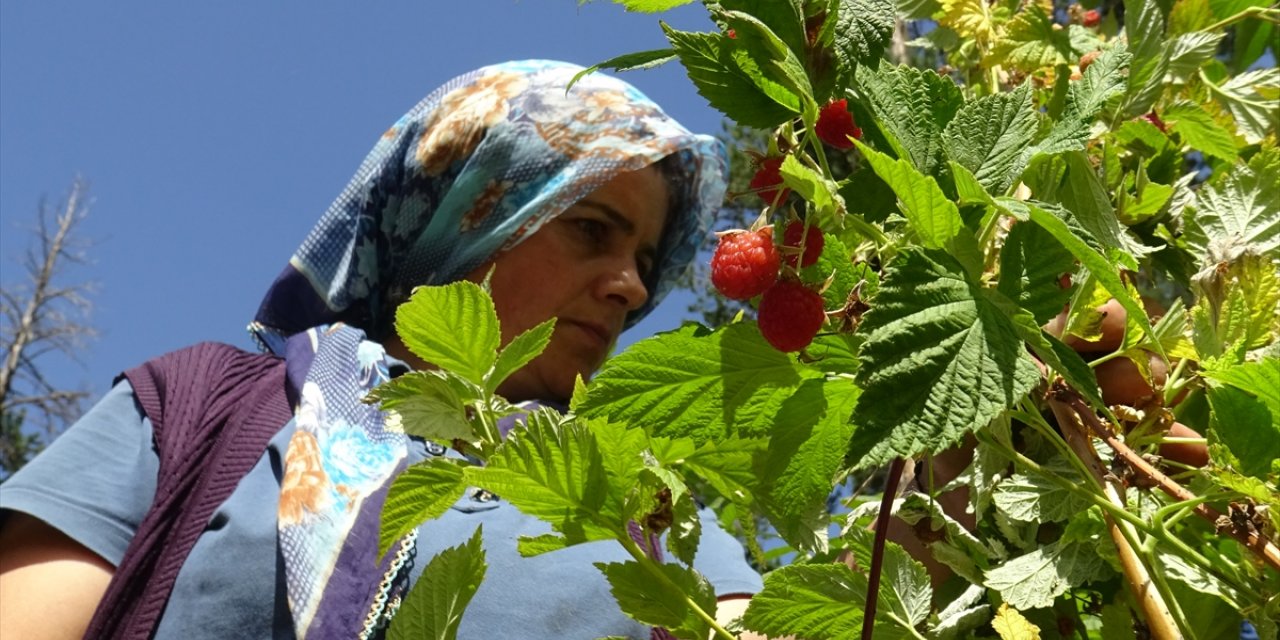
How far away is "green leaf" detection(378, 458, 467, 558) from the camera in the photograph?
1.92 ft

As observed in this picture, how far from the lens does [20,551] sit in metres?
1.39

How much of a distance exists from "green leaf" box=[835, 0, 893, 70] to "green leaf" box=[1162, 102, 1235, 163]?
1.76 ft

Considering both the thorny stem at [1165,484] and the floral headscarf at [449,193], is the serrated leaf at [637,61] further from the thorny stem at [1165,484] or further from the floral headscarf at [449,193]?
the floral headscarf at [449,193]

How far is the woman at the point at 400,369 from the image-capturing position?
1.37 meters

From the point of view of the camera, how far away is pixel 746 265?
0.55 metres

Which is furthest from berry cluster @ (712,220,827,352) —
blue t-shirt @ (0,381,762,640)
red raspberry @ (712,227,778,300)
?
blue t-shirt @ (0,381,762,640)

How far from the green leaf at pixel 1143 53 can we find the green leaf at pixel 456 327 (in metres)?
0.42

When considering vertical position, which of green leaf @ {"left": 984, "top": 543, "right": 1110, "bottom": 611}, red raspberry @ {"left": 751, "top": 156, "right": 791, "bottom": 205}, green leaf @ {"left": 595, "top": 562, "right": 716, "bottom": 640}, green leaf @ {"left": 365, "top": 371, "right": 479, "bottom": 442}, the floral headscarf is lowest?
the floral headscarf

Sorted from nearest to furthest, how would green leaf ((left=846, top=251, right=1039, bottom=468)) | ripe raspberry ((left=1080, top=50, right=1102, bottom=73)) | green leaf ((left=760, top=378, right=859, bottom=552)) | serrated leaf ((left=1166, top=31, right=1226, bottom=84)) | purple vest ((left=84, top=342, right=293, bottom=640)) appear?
green leaf ((left=846, top=251, right=1039, bottom=468)) → green leaf ((left=760, top=378, right=859, bottom=552)) → serrated leaf ((left=1166, top=31, right=1226, bottom=84)) → ripe raspberry ((left=1080, top=50, right=1102, bottom=73)) → purple vest ((left=84, top=342, right=293, bottom=640))

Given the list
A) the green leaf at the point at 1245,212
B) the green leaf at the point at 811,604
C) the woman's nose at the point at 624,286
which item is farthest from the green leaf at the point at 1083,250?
the woman's nose at the point at 624,286

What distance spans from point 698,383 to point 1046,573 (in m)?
0.30

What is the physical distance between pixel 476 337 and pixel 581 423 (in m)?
0.07

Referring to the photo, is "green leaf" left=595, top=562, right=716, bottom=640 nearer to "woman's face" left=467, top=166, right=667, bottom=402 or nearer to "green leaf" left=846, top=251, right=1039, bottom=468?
"green leaf" left=846, top=251, right=1039, bottom=468

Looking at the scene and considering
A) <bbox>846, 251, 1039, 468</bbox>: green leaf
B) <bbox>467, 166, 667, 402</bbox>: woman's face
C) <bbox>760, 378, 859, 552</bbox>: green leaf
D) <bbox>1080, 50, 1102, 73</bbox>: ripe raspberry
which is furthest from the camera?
<bbox>467, 166, 667, 402</bbox>: woman's face
